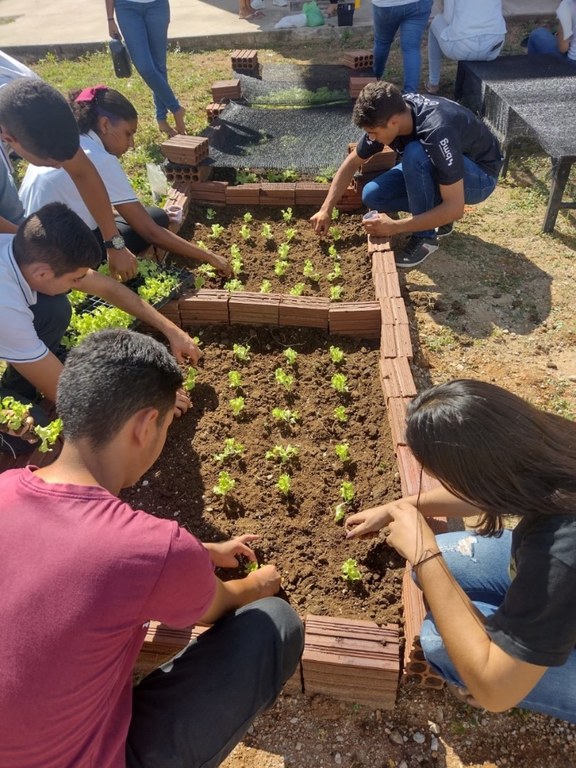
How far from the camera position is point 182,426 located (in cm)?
305

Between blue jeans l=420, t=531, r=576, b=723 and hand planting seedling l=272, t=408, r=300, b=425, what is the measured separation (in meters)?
1.00

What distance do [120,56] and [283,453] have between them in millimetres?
5380

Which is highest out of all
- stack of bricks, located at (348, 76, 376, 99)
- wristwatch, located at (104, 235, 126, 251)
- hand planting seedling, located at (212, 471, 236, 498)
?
stack of bricks, located at (348, 76, 376, 99)

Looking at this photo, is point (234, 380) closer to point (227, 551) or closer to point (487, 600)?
point (227, 551)

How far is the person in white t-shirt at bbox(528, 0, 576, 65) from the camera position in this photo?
19.2 feet

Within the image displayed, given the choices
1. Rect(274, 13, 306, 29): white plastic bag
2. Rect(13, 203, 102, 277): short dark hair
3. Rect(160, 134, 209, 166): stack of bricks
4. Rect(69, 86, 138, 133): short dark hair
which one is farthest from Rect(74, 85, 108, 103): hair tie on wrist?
Rect(274, 13, 306, 29): white plastic bag

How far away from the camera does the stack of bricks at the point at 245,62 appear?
6.57 metres

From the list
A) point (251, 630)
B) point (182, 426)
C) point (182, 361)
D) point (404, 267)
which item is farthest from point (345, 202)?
point (251, 630)

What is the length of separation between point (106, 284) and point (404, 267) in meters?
2.18

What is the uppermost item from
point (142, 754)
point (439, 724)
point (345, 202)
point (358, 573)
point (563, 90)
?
point (563, 90)

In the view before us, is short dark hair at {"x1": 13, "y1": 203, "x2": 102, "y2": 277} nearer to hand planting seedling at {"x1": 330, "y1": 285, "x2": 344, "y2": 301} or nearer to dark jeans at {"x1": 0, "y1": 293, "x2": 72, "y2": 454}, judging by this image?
dark jeans at {"x1": 0, "y1": 293, "x2": 72, "y2": 454}

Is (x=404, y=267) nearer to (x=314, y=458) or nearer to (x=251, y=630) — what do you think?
(x=314, y=458)

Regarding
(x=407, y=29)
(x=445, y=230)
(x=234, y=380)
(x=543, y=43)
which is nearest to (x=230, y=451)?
(x=234, y=380)

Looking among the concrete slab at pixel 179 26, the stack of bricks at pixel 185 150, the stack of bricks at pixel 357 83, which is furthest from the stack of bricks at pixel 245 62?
the concrete slab at pixel 179 26
